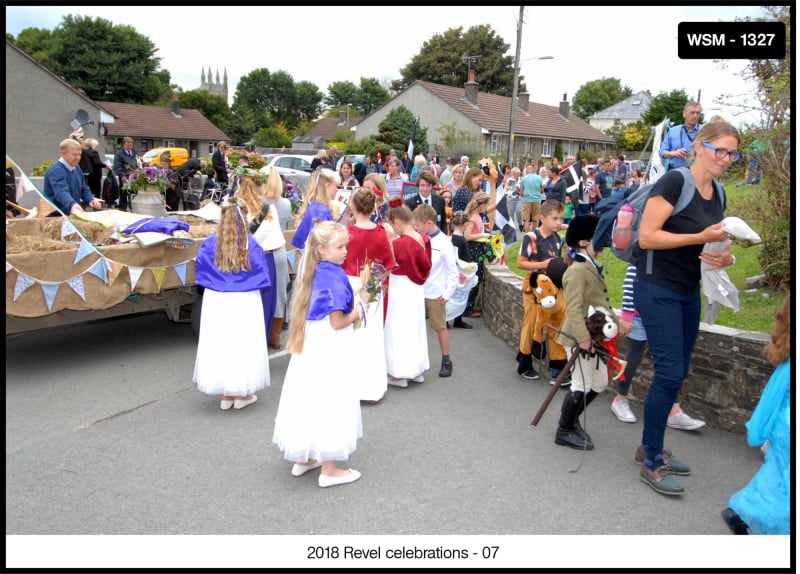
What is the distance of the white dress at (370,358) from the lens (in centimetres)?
553

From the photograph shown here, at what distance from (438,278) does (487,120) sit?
36.5 metres

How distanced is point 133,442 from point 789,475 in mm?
4336

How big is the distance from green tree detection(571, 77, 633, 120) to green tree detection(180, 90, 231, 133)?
5530 centimetres

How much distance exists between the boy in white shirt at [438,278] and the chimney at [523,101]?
1738 inches

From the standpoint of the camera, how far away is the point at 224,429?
16.3ft

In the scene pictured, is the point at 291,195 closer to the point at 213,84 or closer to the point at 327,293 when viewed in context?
the point at 327,293

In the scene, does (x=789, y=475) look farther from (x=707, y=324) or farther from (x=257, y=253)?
(x=257, y=253)

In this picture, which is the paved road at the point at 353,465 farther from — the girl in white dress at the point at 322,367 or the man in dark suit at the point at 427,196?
the man in dark suit at the point at 427,196

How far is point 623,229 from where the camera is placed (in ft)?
13.4

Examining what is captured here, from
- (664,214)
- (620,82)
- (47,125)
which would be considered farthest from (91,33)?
(620,82)

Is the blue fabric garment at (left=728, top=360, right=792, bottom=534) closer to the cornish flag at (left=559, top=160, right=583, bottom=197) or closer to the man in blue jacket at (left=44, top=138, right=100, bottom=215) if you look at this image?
the man in blue jacket at (left=44, top=138, right=100, bottom=215)

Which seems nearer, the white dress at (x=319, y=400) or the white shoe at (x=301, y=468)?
the white dress at (x=319, y=400)

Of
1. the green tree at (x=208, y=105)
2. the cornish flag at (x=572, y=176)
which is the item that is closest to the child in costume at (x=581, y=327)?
the cornish flag at (x=572, y=176)

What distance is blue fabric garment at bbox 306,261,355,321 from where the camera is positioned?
3992mm
